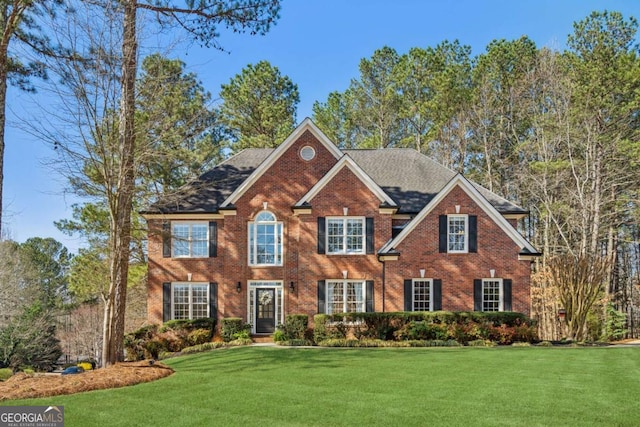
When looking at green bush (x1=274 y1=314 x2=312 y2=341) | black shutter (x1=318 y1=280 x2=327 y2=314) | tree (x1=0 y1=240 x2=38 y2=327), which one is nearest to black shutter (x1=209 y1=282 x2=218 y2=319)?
green bush (x1=274 y1=314 x2=312 y2=341)

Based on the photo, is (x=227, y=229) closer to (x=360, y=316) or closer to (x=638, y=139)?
(x=360, y=316)

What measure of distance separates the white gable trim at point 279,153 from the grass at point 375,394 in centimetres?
948

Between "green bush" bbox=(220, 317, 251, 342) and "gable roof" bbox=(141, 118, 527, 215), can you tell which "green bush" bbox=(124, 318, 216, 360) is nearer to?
"green bush" bbox=(220, 317, 251, 342)

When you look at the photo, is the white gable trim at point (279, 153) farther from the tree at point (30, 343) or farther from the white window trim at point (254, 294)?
the tree at point (30, 343)

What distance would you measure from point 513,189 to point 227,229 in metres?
19.6

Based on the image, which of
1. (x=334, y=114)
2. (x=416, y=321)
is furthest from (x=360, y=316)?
(x=334, y=114)

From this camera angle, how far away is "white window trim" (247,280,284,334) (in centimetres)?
2206

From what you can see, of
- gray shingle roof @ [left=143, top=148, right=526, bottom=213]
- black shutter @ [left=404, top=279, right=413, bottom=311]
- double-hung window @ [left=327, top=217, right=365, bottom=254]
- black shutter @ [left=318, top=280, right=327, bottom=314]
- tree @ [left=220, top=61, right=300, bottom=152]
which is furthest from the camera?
tree @ [left=220, top=61, right=300, bottom=152]

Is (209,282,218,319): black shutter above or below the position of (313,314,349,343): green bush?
above

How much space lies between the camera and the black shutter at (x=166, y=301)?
22.4 meters

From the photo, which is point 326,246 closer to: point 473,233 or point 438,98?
point 473,233

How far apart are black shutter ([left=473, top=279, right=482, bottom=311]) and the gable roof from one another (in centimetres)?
371

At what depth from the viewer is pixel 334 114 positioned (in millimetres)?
38938

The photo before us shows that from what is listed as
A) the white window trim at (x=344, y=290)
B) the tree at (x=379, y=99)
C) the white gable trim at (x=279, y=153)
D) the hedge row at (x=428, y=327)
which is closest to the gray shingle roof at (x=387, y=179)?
the white gable trim at (x=279, y=153)
